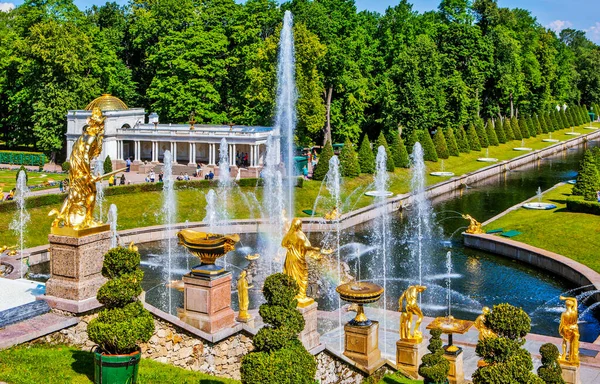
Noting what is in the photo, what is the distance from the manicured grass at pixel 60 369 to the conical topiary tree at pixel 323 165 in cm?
3945

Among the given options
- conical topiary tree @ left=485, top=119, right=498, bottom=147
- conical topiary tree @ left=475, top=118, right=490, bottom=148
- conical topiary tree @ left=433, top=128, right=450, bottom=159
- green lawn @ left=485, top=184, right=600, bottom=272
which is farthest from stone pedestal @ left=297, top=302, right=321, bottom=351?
conical topiary tree @ left=485, top=119, right=498, bottom=147

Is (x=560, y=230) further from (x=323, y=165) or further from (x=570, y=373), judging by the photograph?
(x=570, y=373)

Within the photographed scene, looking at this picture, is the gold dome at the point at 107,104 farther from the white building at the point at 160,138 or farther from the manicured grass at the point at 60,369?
the manicured grass at the point at 60,369

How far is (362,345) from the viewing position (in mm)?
17594

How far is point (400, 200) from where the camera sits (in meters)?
52.4

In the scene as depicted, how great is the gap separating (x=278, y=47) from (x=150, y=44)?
24.2 m

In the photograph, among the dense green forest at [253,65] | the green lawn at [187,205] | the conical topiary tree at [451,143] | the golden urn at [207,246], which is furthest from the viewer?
the conical topiary tree at [451,143]

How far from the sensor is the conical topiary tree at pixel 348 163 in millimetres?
57438

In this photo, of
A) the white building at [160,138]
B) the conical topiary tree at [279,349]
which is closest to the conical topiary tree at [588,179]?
the white building at [160,138]

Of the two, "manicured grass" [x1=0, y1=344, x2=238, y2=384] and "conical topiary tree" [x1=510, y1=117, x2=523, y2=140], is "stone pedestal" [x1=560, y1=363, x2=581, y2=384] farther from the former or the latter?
"conical topiary tree" [x1=510, y1=117, x2=523, y2=140]

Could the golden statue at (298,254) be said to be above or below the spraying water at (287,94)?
below

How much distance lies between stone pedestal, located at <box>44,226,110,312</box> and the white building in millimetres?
42018

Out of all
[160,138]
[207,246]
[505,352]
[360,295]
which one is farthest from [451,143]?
[505,352]

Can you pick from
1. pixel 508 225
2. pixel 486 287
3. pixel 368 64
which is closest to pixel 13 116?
pixel 368 64
